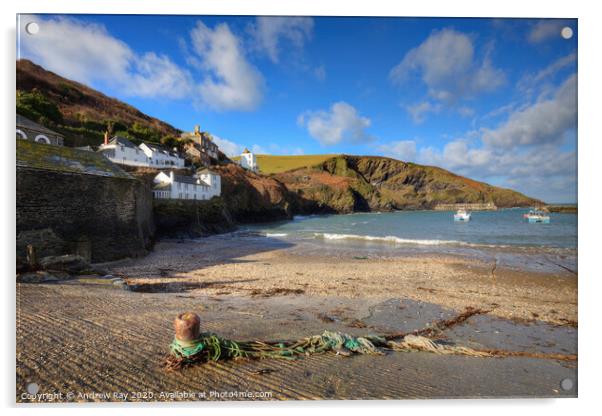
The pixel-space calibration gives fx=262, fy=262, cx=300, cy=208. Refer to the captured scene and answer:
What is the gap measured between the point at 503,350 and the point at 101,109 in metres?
46.0

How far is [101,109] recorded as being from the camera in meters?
35.3

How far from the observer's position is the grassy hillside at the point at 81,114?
934 inches

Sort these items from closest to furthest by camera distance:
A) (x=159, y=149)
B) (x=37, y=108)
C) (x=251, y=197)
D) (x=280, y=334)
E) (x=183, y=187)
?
(x=280, y=334)
(x=183, y=187)
(x=37, y=108)
(x=159, y=149)
(x=251, y=197)

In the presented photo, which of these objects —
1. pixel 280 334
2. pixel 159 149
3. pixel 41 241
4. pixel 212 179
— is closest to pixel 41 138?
pixel 41 241

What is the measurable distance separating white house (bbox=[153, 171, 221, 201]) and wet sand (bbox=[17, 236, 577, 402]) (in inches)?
667

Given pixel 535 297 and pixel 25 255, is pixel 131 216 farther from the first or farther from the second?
pixel 535 297

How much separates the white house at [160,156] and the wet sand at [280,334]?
1036 inches

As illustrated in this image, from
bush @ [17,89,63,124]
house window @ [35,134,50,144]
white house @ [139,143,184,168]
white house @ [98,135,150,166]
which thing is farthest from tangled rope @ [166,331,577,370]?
white house @ [139,143,184,168]

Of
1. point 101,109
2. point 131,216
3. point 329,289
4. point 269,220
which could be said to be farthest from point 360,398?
point 101,109

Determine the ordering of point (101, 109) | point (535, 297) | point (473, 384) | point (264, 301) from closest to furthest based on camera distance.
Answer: point (473, 384) → point (264, 301) → point (535, 297) → point (101, 109)

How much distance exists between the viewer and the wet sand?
2113mm

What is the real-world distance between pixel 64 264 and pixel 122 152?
2508 centimetres

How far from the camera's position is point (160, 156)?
30.1m

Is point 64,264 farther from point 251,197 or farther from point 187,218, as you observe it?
point 251,197
